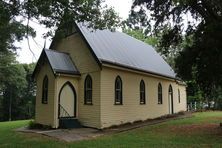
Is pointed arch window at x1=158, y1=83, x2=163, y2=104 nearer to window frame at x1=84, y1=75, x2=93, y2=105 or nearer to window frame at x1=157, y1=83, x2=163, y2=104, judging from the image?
window frame at x1=157, y1=83, x2=163, y2=104

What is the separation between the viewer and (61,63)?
1984 cm

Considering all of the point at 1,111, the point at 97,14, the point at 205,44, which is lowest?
the point at 1,111

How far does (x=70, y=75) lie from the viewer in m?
19.8

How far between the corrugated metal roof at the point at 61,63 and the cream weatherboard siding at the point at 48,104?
2.77ft

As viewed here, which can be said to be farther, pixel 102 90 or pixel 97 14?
pixel 102 90

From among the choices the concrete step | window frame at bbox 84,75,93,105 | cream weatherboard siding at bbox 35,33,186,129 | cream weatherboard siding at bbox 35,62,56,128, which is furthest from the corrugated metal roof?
the concrete step

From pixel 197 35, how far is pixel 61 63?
31.3 ft

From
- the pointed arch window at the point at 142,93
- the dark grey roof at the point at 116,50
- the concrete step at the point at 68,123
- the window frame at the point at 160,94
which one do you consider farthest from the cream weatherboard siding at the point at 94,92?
the window frame at the point at 160,94

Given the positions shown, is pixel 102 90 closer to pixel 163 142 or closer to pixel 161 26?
pixel 161 26

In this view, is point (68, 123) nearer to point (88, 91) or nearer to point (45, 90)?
point (88, 91)

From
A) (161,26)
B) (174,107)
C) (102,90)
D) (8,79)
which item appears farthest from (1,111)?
(161,26)

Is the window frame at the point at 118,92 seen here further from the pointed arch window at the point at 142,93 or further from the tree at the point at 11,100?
the tree at the point at 11,100

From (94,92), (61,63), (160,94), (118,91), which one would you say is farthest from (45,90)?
(160,94)

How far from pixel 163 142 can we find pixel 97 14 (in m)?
6.56
